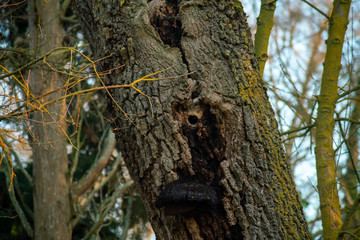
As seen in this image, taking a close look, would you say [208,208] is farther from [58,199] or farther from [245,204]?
[58,199]

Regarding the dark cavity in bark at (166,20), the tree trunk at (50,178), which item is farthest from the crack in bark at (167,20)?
the tree trunk at (50,178)

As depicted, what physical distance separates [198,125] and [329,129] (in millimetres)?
1154

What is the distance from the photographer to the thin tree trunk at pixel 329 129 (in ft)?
7.58

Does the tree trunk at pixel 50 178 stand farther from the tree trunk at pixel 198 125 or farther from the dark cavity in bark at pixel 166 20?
the tree trunk at pixel 198 125

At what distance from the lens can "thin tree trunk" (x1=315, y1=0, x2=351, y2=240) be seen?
231 centimetres

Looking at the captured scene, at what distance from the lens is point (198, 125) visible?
6.42 feet

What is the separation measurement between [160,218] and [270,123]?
2.73ft

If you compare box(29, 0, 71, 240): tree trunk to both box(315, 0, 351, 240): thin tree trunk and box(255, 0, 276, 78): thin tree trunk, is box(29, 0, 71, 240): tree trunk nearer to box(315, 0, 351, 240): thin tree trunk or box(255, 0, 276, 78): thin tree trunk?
box(255, 0, 276, 78): thin tree trunk

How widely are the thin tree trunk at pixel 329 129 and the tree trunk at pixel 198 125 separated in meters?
0.52

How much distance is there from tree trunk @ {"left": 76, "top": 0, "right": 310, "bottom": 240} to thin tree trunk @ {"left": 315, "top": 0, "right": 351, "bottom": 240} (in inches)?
20.5

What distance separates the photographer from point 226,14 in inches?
83.6

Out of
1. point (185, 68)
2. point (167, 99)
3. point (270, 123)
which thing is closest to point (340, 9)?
point (270, 123)

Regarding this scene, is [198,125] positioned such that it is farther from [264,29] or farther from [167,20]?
[264,29]

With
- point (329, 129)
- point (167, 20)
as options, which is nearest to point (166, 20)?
point (167, 20)
